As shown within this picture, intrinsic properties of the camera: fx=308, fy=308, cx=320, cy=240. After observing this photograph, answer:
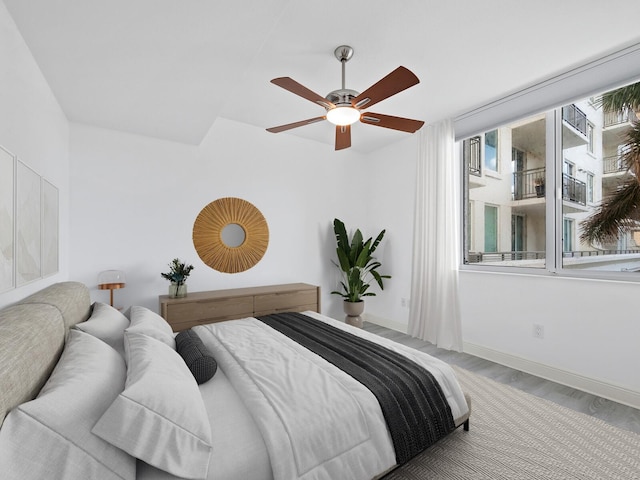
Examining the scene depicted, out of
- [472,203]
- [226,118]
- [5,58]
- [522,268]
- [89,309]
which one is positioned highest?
[226,118]

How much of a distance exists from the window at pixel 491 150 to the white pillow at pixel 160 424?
11.9 ft

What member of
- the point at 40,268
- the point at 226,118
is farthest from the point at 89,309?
the point at 226,118

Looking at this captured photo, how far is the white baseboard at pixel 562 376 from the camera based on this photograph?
2.33 meters

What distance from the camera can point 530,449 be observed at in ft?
5.78

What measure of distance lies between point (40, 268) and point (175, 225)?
1.43m

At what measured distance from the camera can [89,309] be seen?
2104mm

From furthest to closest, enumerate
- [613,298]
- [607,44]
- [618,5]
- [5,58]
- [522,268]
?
[522,268]
[613,298]
[607,44]
[618,5]
[5,58]

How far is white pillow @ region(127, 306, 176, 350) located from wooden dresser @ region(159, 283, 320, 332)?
744mm

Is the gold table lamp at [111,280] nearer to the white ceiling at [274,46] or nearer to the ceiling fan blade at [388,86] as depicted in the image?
the white ceiling at [274,46]

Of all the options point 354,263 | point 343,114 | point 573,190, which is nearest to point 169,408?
point 343,114

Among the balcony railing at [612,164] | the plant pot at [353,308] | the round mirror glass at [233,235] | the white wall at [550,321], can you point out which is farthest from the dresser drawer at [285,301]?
the balcony railing at [612,164]

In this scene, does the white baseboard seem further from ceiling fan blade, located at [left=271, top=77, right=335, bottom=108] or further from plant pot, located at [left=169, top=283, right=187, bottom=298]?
plant pot, located at [left=169, top=283, right=187, bottom=298]

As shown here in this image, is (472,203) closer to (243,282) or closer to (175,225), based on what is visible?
(243,282)

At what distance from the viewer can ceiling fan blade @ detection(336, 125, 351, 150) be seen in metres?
2.42
